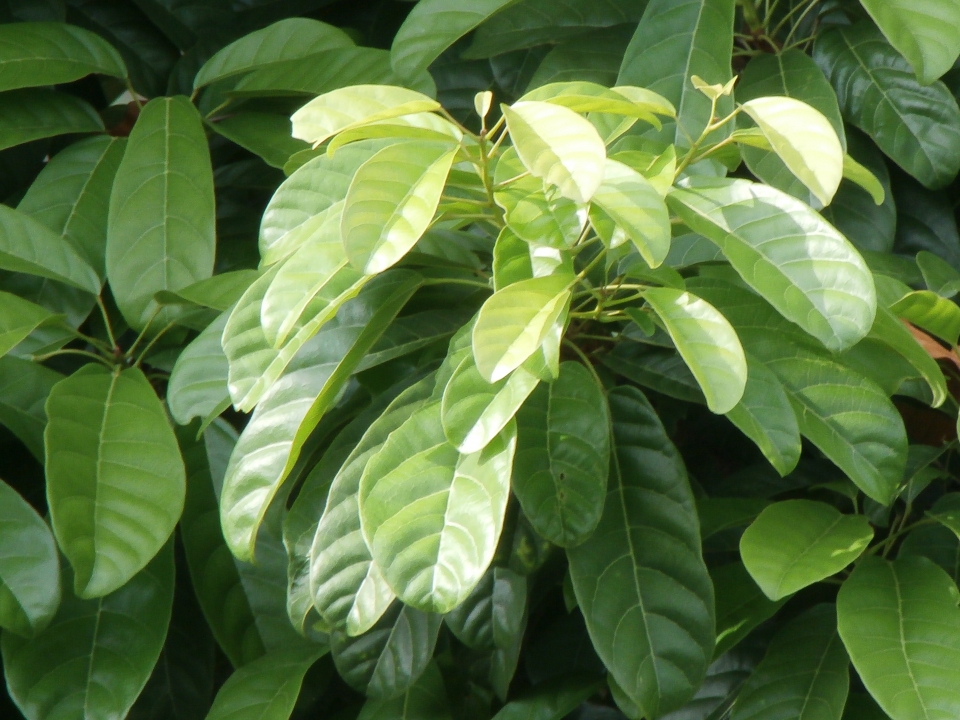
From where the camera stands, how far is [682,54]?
37.8 inches

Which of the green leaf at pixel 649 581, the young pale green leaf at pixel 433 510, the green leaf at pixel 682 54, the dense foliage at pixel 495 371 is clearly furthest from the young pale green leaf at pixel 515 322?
the green leaf at pixel 682 54

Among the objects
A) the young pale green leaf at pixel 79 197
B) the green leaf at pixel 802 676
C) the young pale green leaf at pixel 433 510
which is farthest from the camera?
the young pale green leaf at pixel 79 197

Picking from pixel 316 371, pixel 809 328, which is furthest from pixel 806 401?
pixel 316 371

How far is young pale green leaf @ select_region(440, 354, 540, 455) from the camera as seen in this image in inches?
25.4

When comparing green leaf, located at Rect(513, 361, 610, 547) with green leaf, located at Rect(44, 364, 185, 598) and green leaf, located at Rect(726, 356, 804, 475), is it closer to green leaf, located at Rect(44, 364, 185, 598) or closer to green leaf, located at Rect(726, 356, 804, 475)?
green leaf, located at Rect(726, 356, 804, 475)

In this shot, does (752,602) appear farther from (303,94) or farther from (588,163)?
(303,94)

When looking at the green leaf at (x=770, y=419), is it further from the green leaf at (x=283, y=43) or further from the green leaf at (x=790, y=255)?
the green leaf at (x=283, y=43)

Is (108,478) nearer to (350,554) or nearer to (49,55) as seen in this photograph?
(350,554)

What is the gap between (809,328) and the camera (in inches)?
25.8

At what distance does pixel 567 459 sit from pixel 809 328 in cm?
22

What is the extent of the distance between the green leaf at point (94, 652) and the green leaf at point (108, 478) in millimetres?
144

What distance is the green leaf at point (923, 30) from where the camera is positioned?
0.90m

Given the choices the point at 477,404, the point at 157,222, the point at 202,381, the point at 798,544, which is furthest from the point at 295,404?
the point at 798,544

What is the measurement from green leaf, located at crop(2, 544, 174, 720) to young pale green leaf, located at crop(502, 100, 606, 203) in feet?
2.07
